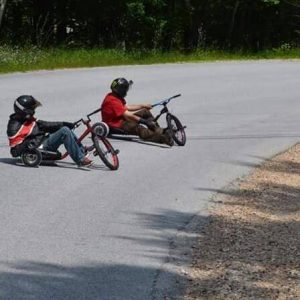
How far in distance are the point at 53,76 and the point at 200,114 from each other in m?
6.67

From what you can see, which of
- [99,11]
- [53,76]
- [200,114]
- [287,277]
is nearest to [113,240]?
[287,277]

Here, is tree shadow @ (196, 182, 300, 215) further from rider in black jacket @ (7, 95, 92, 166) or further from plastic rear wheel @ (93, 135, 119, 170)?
rider in black jacket @ (7, 95, 92, 166)

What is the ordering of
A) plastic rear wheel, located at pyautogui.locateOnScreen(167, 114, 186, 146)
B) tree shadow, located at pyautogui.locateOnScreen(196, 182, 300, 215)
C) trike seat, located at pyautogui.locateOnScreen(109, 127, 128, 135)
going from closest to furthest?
tree shadow, located at pyautogui.locateOnScreen(196, 182, 300, 215) → plastic rear wheel, located at pyautogui.locateOnScreen(167, 114, 186, 146) → trike seat, located at pyautogui.locateOnScreen(109, 127, 128, 135)

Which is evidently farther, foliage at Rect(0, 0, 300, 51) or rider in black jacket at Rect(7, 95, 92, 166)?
foliage at Rect(0, 0, 300, 51)

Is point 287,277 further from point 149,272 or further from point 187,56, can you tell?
point 187,56

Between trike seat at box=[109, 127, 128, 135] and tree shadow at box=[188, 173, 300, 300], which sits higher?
tree shadow at box=[188, 173, 300, 300]

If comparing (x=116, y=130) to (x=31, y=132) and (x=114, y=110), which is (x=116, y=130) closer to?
(x=114, y=110)

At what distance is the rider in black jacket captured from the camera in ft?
32.3

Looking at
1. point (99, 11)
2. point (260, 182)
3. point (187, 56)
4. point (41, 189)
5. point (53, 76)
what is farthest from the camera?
point (99, 11)

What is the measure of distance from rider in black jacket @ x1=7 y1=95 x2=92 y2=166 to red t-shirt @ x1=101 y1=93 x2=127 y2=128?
7.07 ft

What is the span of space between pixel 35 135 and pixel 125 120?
7.87 feet

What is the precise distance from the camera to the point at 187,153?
11477mm

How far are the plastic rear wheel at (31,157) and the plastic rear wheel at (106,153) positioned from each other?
0.69m

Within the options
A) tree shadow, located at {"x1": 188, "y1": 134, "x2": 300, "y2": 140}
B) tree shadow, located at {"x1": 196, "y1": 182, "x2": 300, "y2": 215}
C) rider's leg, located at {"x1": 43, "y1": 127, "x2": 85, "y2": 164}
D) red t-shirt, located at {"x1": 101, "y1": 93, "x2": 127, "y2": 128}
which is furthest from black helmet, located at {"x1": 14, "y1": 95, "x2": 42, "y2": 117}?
tree shadow, located at {"x1": 188, "y1": 134, "x2": 300, "y2": 140}
